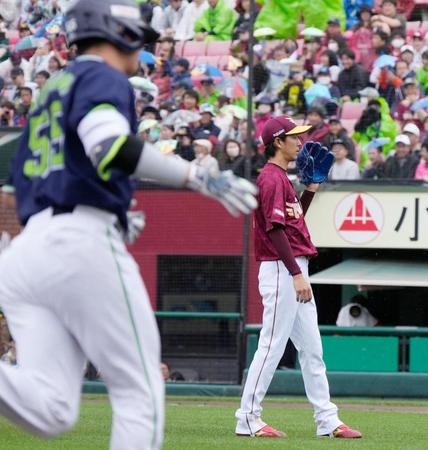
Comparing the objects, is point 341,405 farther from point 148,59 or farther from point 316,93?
point 148,59

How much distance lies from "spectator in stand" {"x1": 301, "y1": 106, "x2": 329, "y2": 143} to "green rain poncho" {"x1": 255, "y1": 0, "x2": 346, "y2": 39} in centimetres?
228

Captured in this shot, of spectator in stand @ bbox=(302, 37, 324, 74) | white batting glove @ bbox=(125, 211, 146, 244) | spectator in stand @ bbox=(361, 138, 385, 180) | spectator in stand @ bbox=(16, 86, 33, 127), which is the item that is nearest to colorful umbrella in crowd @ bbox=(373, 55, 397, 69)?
spectator in stand @ bbox=(302, 37, 324, 74)

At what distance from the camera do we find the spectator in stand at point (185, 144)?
1387 centimetres

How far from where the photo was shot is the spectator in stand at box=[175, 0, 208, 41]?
16.2 meters

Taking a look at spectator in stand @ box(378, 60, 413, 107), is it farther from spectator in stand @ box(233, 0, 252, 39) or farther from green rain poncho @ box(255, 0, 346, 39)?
spectator in stand @ box(233, 0, 252, 39)

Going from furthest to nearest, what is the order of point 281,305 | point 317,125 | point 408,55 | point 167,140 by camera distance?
1. point 408,55
2. point 167,140
3. point 317,125
4. point 281,305

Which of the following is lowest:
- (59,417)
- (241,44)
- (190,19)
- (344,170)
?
(59,417)

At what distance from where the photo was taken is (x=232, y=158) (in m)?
13.5

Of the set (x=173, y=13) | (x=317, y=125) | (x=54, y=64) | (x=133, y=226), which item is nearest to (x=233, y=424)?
(x=133, y=226)

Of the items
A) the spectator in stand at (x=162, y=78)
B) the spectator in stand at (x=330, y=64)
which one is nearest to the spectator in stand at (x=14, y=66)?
the spectator in stand at (x=162, y=78)

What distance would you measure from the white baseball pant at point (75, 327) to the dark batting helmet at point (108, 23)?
626 mm

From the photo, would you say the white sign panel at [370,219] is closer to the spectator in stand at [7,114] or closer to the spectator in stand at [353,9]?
the spectator in stand at [353,9]

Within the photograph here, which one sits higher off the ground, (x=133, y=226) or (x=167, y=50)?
(x=167, y=50)

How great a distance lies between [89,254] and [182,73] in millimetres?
11422
